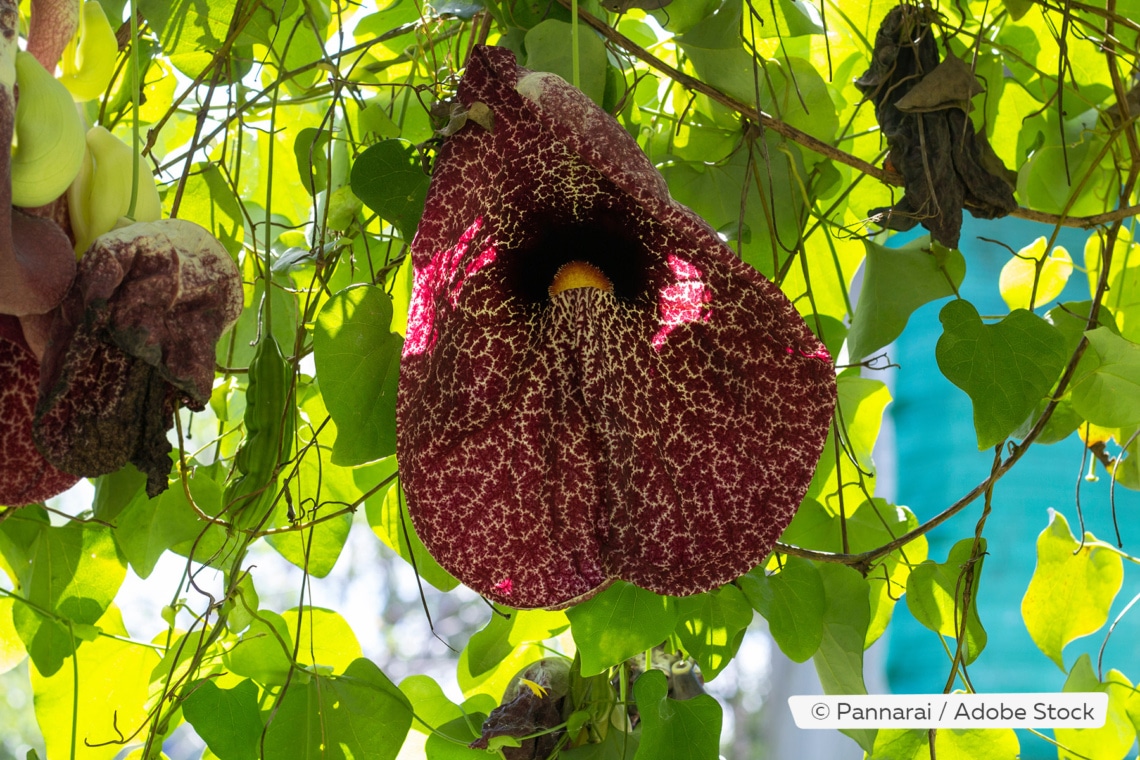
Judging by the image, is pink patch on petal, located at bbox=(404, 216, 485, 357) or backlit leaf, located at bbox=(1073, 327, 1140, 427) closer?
pink patch on petal, located at bbox=(404, 216, 485, 357)

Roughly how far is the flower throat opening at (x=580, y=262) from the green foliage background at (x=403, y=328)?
9 centimetres

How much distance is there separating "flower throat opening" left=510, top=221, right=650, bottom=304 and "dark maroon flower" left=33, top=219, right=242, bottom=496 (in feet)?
0.55

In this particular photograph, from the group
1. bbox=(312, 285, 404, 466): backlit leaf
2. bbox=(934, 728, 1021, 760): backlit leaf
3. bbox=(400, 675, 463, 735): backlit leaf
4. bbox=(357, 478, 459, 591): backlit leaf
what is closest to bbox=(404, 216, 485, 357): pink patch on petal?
bbox=(312, 285, 404, 466): backlit leaf

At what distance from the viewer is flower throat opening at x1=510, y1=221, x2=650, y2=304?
58cm

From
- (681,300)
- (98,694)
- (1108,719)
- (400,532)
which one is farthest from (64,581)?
(1108,719)

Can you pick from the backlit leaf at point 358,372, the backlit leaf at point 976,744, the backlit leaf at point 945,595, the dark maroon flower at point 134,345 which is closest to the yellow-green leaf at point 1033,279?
the backlit leaf at point 945,595

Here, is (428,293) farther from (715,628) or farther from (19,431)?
(715,628)

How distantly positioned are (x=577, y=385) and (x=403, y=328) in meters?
0.20

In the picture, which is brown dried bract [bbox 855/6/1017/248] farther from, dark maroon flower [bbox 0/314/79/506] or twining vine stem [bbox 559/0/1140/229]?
dark maroon flower [bbox 0/314/79/506]

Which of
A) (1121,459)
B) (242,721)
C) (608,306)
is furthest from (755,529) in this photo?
(1121,459)

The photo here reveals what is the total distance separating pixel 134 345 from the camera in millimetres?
433

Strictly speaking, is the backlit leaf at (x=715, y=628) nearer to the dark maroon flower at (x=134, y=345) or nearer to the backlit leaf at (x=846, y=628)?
the backlit leaf at (x=846, y=628)

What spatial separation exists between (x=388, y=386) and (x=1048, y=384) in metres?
0.45

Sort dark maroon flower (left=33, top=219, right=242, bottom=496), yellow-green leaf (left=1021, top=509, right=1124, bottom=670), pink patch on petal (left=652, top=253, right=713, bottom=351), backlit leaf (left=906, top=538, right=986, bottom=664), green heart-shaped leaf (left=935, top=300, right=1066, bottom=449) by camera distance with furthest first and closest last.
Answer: yellow-green leaf (left=1021, top=509, right=1124, bottom=670)
backlit leaf (left=906, top=538, right=986, bottom=664)
green heart-shaped leaf (left=935, top=300, right=1066, bottom=449)
pink patch on petal (left=652, top=253, right=713, bottom=351)
dark maroon flower (left=33, top=219, right=242, bottom=496)
